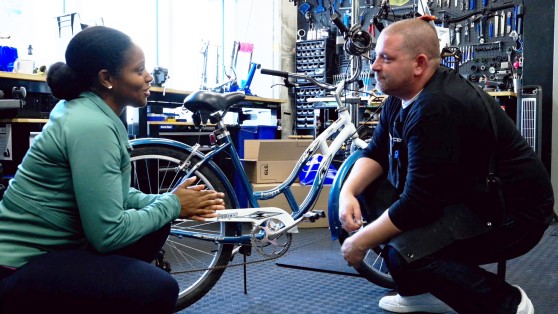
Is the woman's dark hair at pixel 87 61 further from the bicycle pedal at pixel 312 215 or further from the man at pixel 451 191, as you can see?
the bicycle pedal at pixel 312 215

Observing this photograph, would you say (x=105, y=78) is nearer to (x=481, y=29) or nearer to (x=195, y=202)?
(x=195, y=202)

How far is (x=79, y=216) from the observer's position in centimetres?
112

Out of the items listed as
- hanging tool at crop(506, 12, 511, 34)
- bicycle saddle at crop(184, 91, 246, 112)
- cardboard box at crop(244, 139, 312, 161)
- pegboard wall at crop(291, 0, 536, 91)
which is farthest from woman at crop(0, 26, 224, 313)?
hanging tool at crop(506, 12, 511, 34)

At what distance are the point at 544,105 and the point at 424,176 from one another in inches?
121

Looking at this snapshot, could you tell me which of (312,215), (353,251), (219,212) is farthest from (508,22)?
(353,251)

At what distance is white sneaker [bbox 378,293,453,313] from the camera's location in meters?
1.83

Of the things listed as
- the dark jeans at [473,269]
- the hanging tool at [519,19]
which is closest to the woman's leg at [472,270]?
the dark jeans at [473,269]

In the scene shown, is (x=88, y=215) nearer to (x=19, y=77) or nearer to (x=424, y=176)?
(x=424, y=176)

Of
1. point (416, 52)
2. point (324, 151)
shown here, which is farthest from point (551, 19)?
point (416, 52)

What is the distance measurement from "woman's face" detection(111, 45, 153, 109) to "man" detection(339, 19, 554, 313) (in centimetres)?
70

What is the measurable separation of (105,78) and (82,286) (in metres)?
0.47

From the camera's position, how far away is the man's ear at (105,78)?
1.19 meters

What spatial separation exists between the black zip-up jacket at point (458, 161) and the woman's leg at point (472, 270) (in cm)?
7

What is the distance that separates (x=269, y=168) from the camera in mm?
3238
